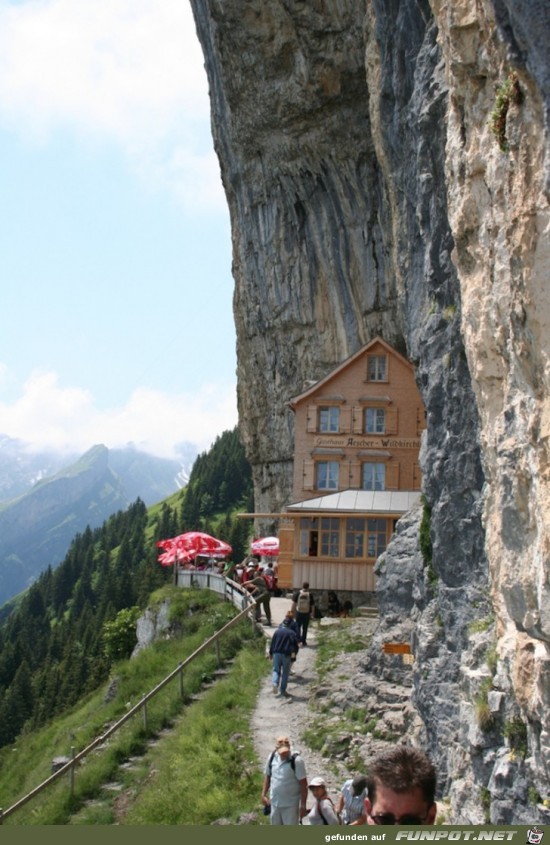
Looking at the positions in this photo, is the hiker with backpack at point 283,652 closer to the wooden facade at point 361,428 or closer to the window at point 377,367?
the wooden facade at point 361,428

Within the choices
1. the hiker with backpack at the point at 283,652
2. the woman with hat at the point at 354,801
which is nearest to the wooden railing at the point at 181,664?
the hiker with backpack at the point at 283,652

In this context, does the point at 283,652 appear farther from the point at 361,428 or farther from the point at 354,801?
the point at 361,428

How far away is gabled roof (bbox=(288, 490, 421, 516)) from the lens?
31.4 m

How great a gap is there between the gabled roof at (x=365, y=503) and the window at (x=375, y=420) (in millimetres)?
5762

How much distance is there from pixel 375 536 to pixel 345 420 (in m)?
7.90

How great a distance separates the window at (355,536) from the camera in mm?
31297

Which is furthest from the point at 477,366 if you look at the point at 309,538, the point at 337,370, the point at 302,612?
the point at 337,370

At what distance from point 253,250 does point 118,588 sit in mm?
53783

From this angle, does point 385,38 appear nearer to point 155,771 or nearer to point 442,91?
point 442,91

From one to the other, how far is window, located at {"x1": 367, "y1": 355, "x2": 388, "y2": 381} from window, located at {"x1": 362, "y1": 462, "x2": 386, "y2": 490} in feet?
12.4

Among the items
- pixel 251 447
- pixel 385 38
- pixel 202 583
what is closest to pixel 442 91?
pixel 385 38

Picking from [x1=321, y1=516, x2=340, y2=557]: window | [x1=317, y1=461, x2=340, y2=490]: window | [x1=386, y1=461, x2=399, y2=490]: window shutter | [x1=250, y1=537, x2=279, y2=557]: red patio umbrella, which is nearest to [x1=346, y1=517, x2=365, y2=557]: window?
[x1=321, y1=516, x2=340, y2=557]: window

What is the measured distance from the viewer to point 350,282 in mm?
46875

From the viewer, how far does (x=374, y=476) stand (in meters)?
37.8
